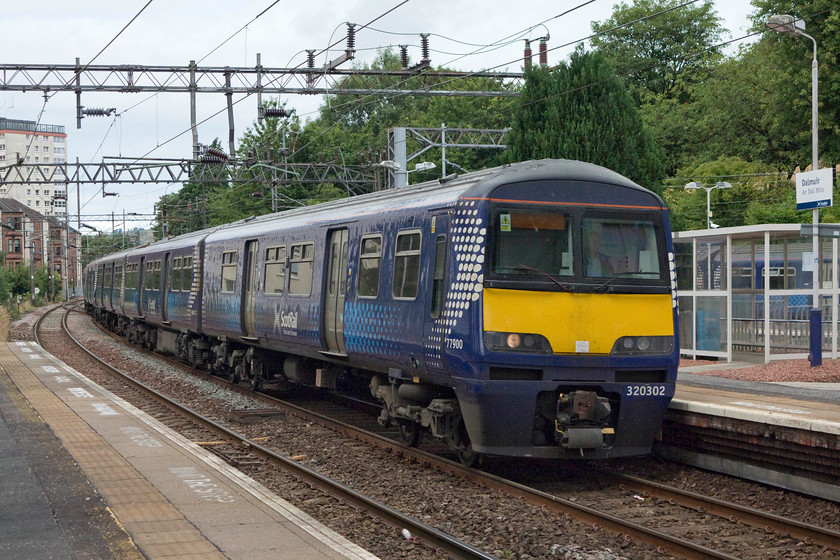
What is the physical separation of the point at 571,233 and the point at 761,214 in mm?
31982

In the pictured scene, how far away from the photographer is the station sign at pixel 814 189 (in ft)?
61.1

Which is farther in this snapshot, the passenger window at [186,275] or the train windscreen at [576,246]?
the passenger window at [186,275]

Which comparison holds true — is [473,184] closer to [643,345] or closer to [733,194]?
[643,345]

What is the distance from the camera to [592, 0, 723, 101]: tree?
63.3 m

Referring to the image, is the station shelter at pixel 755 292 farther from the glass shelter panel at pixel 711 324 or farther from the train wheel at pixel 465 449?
the train wheel at pixel 465 449

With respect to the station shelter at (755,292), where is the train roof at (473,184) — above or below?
above

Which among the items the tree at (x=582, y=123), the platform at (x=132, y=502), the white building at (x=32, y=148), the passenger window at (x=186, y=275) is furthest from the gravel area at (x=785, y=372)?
the white building at (x=32, y=148)

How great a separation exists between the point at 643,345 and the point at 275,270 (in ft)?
24.5

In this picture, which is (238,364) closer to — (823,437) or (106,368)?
(106,368)

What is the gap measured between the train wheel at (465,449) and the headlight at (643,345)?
1807mm

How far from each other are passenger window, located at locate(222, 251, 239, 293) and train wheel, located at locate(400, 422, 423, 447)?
713cm

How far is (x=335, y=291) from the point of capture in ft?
43.6

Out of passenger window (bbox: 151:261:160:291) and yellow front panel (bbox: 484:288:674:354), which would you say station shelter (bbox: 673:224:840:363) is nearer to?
yellow front panel (bbox: 484:288:674:354)

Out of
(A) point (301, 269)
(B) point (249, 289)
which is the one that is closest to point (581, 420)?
(A) point (301, 269)
